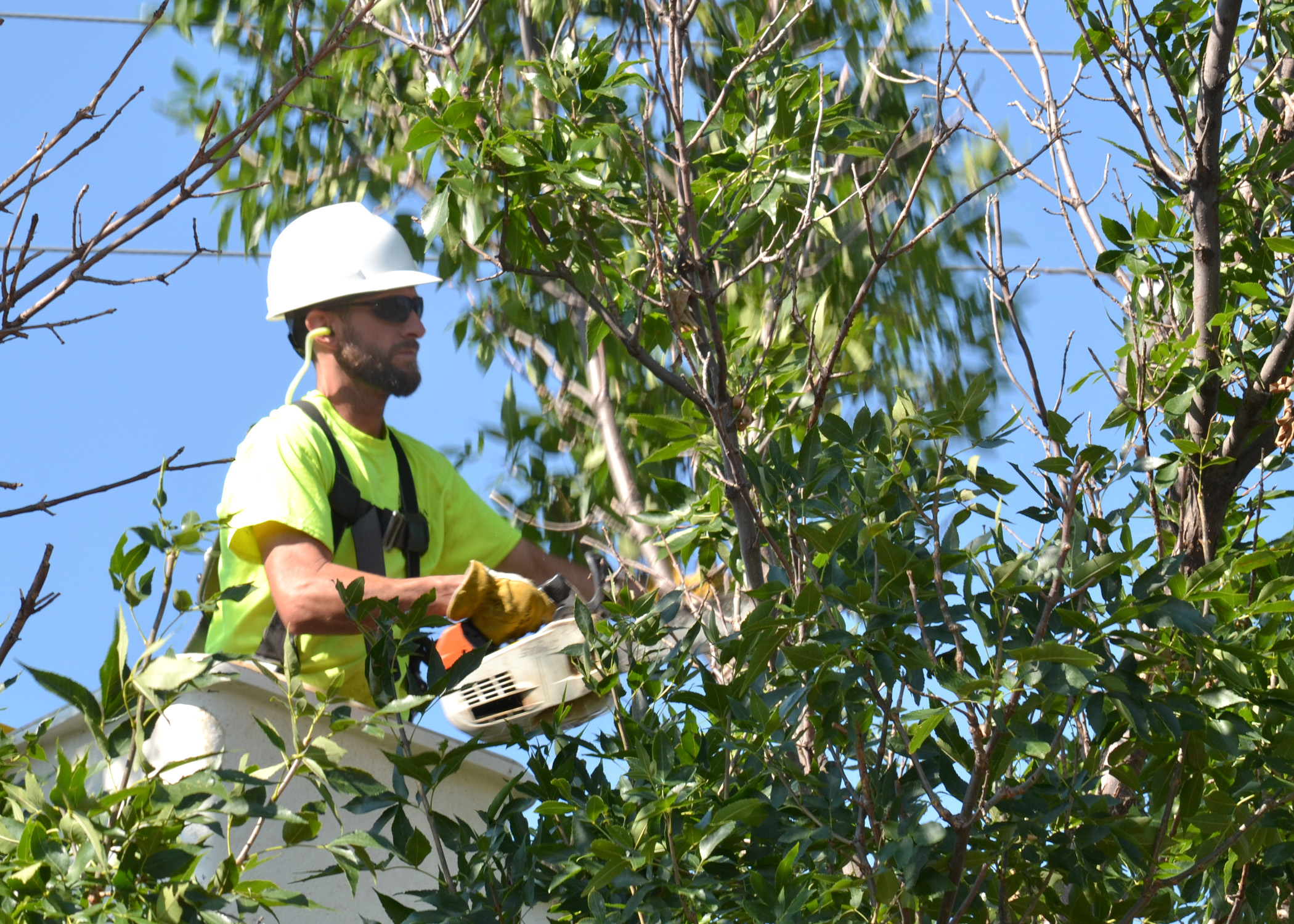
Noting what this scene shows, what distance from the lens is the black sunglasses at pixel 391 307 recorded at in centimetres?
370

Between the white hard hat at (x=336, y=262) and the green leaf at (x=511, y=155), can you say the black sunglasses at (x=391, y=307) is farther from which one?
the green leaf at (x=511, y=155)

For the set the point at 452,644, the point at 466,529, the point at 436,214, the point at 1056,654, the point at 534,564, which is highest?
the point at 436,214

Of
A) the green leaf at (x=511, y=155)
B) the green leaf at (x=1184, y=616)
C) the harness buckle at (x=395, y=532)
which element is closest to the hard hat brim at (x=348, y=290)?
the harness buckle at (x=395, y=532)

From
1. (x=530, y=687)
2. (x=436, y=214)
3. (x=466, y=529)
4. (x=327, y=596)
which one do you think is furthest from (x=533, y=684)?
(x=466, y=529)

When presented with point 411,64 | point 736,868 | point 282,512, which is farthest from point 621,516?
point 736,868

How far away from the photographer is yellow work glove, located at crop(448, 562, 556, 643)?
9.11ft

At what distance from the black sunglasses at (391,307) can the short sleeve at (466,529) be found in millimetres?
407

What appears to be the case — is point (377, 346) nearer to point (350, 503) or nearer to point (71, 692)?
point (350, 503)

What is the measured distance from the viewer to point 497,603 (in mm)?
2820

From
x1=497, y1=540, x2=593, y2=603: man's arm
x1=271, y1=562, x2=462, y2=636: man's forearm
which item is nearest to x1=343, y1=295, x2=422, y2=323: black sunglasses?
x1=497, y1=540, x2=593, y2=603: man's arm

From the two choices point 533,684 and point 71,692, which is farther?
point 533,684

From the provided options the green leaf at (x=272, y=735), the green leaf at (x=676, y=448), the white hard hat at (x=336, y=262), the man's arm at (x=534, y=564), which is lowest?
the green leaf at (x=272, y=735)

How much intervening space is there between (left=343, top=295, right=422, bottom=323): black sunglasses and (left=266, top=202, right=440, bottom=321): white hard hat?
3 cm

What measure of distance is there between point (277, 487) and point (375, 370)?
67cm
